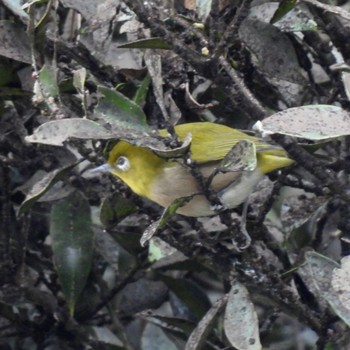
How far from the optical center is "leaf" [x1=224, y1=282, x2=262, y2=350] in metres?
2.15

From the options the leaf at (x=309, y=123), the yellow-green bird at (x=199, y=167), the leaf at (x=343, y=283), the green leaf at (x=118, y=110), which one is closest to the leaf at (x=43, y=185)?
the green leaf at (x=118, y=110)

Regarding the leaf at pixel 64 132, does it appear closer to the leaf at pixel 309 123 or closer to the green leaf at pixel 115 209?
the leaf at pixel 309 123

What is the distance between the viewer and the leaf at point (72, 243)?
2.68 meters

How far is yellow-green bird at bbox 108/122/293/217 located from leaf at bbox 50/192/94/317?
0.16m

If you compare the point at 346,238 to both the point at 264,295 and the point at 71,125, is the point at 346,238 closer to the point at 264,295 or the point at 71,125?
the point at 264,295

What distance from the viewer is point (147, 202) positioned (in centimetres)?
274

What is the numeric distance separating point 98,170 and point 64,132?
2.51ft

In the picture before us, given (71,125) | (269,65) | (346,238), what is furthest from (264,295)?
(71,125)

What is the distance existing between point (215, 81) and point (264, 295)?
0.59 meters

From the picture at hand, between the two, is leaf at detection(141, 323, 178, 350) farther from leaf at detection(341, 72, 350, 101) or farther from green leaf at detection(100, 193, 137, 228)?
leaf at detection(341, 72, 350, 101)

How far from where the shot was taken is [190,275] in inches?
124

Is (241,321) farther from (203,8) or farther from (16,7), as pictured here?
(16,7)

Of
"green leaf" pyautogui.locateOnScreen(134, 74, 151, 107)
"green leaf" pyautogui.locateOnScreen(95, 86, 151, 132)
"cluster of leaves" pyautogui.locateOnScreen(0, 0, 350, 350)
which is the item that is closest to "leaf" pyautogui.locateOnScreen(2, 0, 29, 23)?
"cluster of leaves" pyautogui.locateOnScreen(0, 0, 350, 350)

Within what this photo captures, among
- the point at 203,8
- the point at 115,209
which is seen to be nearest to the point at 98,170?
Result: the point at 115,209
